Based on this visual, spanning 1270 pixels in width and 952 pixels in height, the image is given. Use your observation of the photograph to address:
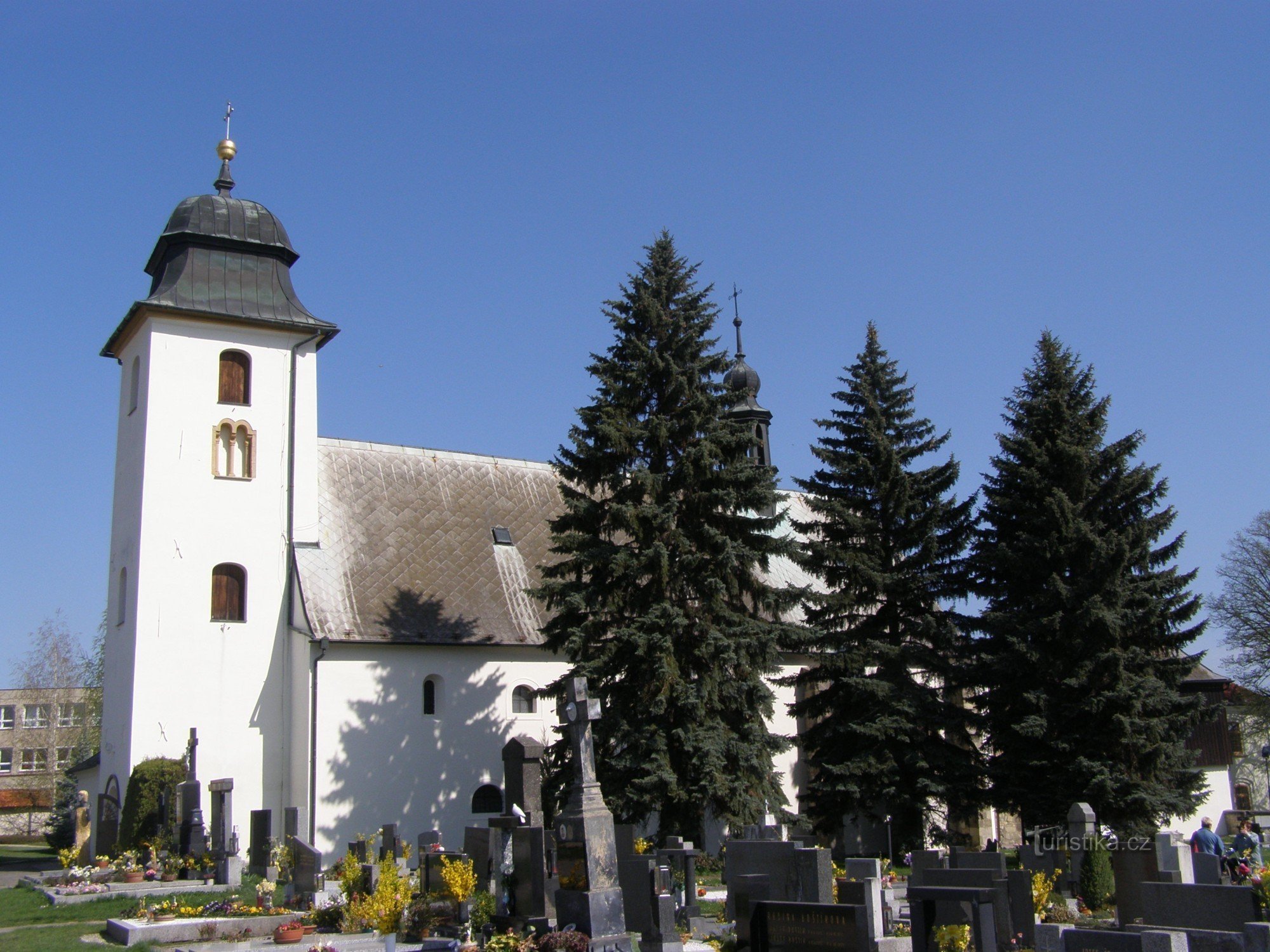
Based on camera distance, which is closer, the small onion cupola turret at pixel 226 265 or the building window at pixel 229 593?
the building window at pixel 229 593

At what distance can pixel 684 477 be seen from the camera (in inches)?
809

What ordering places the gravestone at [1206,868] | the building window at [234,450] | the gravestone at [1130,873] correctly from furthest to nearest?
the building window at [234,450], the gravestone at [1206,868], the gravestone at [1130,873]

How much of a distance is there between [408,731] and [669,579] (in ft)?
22.4

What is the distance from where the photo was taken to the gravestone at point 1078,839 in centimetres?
1592

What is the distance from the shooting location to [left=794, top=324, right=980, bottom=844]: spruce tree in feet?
70.3

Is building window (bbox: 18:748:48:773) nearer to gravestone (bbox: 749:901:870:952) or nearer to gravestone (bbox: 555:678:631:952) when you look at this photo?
gravestone (bbox: 555:678:631:952)

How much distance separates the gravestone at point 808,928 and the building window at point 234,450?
18670 millimetres

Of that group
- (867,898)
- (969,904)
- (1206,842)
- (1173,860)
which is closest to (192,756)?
(867,898)

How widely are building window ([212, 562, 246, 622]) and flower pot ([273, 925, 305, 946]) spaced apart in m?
11.4

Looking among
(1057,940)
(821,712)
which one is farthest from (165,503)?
(1057,940)

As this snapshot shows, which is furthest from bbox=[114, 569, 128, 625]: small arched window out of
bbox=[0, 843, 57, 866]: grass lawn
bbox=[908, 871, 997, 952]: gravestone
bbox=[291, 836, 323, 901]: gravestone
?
bbox=[908, 871, 997, 952]: gravestone

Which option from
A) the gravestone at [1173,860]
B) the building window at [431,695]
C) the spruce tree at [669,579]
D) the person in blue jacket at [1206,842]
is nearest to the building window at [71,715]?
the building window at [431,695]

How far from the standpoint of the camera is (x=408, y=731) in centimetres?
2317

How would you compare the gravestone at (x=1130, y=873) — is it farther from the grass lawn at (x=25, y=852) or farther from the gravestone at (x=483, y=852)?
the grass lawn at (x=25, y=852)
